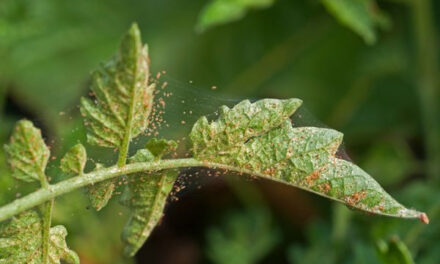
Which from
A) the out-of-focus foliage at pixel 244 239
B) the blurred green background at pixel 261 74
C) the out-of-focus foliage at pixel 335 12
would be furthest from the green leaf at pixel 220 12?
the out-of-focus foliage at pixel 244 239

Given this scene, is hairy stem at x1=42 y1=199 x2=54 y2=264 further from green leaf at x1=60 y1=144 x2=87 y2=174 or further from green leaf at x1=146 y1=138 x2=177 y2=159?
green leaf at x1=146 y1=138 x2=177 y2=159

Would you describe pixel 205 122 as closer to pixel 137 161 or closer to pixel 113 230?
pixel 137 161

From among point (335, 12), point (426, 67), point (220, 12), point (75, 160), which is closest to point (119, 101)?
point (75, 160)

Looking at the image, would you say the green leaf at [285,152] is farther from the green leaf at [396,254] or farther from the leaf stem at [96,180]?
the green leaf at [396,254]


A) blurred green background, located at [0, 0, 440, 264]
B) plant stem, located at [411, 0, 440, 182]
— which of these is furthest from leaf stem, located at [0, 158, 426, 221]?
plant stem, located at [411, 0, 440, 182]

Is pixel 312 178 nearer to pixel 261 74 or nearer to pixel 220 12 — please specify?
pixel 220 12
